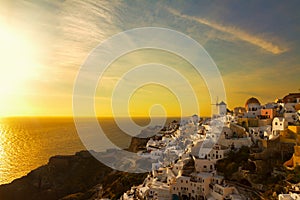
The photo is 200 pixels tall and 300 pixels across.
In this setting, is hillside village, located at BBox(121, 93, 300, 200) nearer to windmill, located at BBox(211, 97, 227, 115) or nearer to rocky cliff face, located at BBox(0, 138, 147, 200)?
rocky cliff face, located at BBox(0, 138, 147, 200)

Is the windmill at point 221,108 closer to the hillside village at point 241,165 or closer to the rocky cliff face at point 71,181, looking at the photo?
the hillside village at point 241,165

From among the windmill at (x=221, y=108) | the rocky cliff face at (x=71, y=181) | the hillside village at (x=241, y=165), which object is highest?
the windmill at (x=221, y=108)

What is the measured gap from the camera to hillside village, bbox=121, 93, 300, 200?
1616 centimetres

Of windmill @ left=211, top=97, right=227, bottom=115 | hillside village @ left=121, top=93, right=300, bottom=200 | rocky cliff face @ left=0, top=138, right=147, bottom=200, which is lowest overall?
rocky cliff face @ left=0, top=138, right=147, bottom=200

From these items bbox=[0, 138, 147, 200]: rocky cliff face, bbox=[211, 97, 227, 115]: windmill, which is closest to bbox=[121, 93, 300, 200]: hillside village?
bbox=[0, 138, 147, 200]: rocky cliff face

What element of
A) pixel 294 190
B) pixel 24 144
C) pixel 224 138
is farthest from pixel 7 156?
pixel 294 190

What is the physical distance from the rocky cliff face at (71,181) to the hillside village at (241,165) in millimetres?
7494

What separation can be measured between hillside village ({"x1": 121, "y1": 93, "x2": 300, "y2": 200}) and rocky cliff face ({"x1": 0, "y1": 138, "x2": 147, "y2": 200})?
7.49 meters

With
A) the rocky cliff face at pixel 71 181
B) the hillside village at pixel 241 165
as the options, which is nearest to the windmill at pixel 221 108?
the hillside village at pixel 241 165

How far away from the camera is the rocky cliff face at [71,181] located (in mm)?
30288

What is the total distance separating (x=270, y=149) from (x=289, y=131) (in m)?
2.04

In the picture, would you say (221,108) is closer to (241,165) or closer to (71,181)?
(241,165)

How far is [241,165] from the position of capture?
18.8 metres

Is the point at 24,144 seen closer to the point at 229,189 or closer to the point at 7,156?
the point at 7,156
